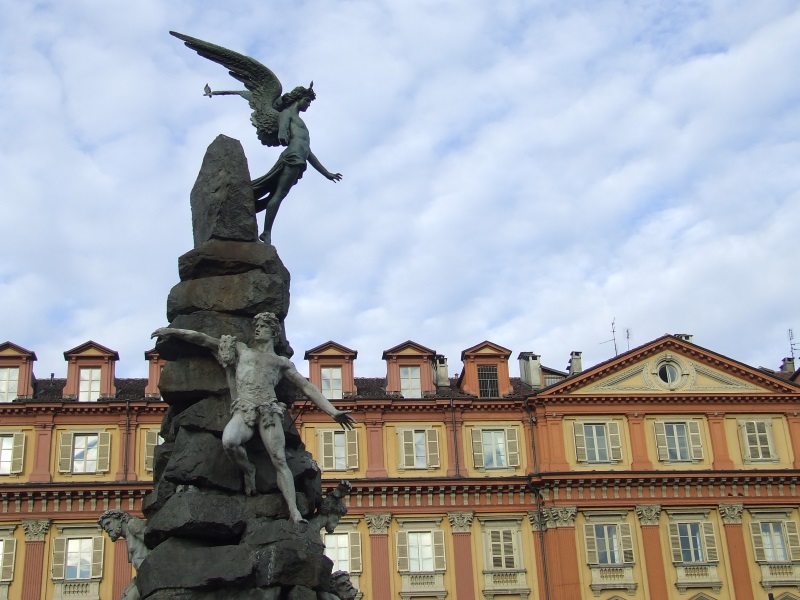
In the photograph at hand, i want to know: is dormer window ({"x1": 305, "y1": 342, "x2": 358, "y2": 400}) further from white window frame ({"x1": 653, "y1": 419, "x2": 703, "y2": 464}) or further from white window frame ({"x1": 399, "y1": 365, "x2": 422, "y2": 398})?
A: white window frame ({"x1": 653, "y1": 419, "x2": 703, "y2": 464})

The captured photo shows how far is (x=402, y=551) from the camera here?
4278cm

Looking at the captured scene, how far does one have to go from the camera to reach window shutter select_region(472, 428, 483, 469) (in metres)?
44.3

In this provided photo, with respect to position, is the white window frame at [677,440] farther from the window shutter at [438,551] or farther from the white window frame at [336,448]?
the white window frame at [336,448]

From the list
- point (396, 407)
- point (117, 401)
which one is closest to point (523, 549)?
point (396, 407)

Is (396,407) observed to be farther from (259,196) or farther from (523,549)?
(259,196)

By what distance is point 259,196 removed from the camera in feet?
49.6

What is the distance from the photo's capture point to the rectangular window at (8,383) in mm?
43531

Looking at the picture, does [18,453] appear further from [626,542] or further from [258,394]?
[258,394]

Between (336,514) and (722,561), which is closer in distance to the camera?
(336,514)

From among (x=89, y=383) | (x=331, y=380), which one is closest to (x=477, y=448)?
(x=331, y=380)

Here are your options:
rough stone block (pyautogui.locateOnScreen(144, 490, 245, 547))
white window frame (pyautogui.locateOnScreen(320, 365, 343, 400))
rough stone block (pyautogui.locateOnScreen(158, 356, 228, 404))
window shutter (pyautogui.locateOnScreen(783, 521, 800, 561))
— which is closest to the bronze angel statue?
rough stone block (pyautogui.locateOnScreen(158, 356, 228, 404))

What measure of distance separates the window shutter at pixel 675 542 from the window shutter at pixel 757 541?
3.17 metres

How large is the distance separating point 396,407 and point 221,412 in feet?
104

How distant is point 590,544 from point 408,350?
11.0 meters
